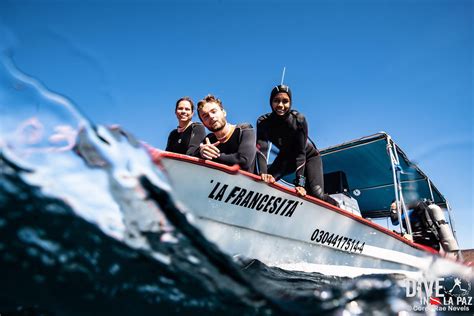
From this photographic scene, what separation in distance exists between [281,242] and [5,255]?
2551mm

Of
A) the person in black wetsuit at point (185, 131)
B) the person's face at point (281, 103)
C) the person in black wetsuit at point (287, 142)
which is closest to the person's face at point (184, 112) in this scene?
the person in black wetsuit at point (185, 131)

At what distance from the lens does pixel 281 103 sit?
390 cm

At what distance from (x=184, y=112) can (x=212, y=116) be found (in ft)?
2.10

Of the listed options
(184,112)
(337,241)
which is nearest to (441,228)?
(337,241)

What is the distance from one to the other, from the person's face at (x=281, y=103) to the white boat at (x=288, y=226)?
1.23 m

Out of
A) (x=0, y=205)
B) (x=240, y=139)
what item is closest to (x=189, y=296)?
(x=0, y=205)

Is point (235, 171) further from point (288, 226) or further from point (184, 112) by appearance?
point (184, 112)

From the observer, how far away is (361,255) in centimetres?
443

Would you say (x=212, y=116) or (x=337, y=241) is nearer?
(x=212, y=116)

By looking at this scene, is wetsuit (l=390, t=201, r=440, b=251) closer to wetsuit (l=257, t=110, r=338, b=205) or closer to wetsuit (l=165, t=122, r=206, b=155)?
wetsuit (l=257, t=110, r=338, b=205)

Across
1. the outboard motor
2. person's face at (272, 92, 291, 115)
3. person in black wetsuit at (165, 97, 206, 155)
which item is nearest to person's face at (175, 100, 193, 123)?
person in black wetsuit at (165, 97, 206, 155)

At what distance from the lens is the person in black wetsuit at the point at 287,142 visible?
3922 millimetres

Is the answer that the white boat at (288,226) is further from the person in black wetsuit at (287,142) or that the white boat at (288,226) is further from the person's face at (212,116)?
the person's face at (212,116)

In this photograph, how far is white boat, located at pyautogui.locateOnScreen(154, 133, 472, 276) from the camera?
8.66ft
